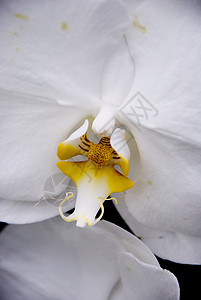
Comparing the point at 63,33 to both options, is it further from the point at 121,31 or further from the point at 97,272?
the point at 97,272

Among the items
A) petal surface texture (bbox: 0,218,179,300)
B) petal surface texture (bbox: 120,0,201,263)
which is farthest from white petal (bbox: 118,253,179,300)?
petal surface texture (bbox: 120,0,201,263)

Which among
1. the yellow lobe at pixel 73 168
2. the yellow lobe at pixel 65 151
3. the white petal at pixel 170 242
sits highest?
the yellow lobe at pixel 65 151

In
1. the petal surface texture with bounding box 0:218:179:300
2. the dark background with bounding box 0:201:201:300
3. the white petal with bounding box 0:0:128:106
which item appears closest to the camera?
the white petal with bounding box 0:0:128:106

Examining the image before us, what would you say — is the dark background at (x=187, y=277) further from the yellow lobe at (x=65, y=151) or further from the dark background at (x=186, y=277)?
the yellow lobe at (x=65, y=151)

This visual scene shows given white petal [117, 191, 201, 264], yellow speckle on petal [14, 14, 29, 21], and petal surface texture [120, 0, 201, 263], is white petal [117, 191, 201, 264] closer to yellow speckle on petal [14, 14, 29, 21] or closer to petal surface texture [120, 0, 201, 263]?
petal surface texture [120, 0, 201, 263]

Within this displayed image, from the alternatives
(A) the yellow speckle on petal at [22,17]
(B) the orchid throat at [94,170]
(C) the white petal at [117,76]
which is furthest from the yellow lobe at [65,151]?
(A) the yellow speckle on petal at [22,17]

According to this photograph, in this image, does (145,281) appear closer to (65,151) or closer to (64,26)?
(65,151)

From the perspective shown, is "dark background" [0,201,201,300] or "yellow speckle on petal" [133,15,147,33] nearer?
"yellow speckle on petal" [133,15,147,33]

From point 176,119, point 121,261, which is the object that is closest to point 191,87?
point 176,119
